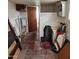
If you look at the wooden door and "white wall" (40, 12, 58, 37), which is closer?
"white wall" (40, 12, 58, 37)

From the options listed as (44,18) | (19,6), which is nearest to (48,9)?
(44,18)

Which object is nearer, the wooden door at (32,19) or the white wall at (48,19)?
the white wall at (48,19)

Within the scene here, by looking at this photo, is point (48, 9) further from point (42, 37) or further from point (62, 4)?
point (62, 4)

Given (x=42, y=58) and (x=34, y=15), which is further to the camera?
(x=34, y=15)

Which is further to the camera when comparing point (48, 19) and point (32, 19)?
point (32, 19)

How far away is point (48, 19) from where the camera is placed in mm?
6273

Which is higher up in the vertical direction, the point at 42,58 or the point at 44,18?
the point at 44,18

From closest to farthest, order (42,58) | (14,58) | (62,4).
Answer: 1. (14,58)
2. (42,58)
3. (62,4)

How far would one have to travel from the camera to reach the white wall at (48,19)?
617 centimetres

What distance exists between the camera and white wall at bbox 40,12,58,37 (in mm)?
6172

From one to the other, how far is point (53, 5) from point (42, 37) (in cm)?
193
